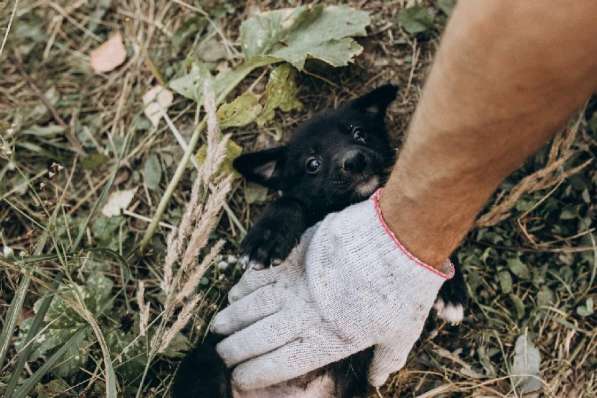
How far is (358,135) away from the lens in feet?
10.9

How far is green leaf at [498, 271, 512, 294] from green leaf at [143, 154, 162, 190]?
191 centimetres

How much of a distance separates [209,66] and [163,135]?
0.48 metres

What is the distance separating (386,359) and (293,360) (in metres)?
0.41

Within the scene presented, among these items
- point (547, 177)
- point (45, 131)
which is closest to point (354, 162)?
point (547, 177)

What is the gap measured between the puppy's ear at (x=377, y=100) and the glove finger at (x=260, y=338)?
1214mm

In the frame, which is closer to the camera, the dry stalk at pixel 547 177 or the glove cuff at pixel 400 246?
the glove cuff at pixel 400 246

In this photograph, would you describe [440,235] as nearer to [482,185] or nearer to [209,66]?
[482,185]

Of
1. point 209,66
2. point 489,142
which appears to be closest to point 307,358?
point 489,142

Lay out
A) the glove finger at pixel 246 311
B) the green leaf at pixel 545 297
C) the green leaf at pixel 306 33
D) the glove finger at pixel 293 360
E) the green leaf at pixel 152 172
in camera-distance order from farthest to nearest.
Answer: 1. the green leaf at pixel 152 172
2. the green leaf at pixel 306 33
3. the green leaf at pixel 545 297
4. the glove finger at pixel 246 311
5. the glove finger at pixel 293 360

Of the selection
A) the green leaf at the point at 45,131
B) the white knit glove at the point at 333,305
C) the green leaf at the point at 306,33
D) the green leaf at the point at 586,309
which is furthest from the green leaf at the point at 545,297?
the green leaf at the point at 45,131

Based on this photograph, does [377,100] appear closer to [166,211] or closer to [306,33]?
[306,33]

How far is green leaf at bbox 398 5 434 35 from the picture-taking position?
11.7 feet

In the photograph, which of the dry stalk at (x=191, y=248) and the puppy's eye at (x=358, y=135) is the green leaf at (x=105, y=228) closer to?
the dry stalk at (x=191, y=248)

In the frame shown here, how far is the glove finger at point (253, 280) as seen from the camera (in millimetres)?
2902
